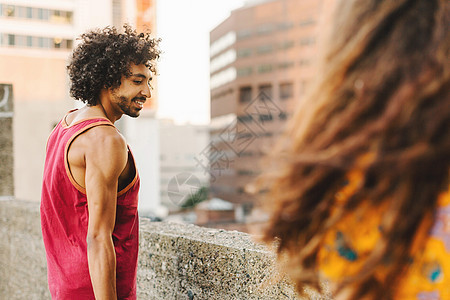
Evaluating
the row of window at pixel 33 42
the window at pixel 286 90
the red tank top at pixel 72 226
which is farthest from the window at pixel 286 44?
the red tank top at pixel 72 226

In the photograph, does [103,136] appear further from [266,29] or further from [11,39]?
[266,29]

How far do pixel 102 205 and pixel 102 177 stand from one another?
0.10 metres

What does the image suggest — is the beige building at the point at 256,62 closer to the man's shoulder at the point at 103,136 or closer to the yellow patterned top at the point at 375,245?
the man's shoulder at the point at 103,136

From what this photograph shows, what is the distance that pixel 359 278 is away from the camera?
949 mm

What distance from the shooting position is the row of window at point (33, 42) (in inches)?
2222

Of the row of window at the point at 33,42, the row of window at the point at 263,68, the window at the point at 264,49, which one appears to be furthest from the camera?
the window at the point at 264,49

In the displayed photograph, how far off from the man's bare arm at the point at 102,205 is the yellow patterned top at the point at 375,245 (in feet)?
3.44

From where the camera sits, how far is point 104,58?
230 cm

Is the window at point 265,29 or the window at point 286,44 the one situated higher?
the window at point 265,29

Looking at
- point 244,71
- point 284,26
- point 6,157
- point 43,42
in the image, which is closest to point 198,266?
point 6,157

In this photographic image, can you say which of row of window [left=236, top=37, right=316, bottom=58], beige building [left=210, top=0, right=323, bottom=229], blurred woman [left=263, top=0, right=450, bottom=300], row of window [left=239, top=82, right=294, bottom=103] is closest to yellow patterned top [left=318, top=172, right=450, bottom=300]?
blurred woman [left=263, top=0, right=450, bottom=300]

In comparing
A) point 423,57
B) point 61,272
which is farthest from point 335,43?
→ point 61,272

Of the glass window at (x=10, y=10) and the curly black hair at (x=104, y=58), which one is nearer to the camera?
the curly black hair at (x=104, y=58)

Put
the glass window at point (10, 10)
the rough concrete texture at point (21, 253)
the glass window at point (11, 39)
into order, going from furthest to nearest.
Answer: the glass window at point (11, 39) → the glass window at point (10, 10) → the rough concrete texture at point (21, 253)
